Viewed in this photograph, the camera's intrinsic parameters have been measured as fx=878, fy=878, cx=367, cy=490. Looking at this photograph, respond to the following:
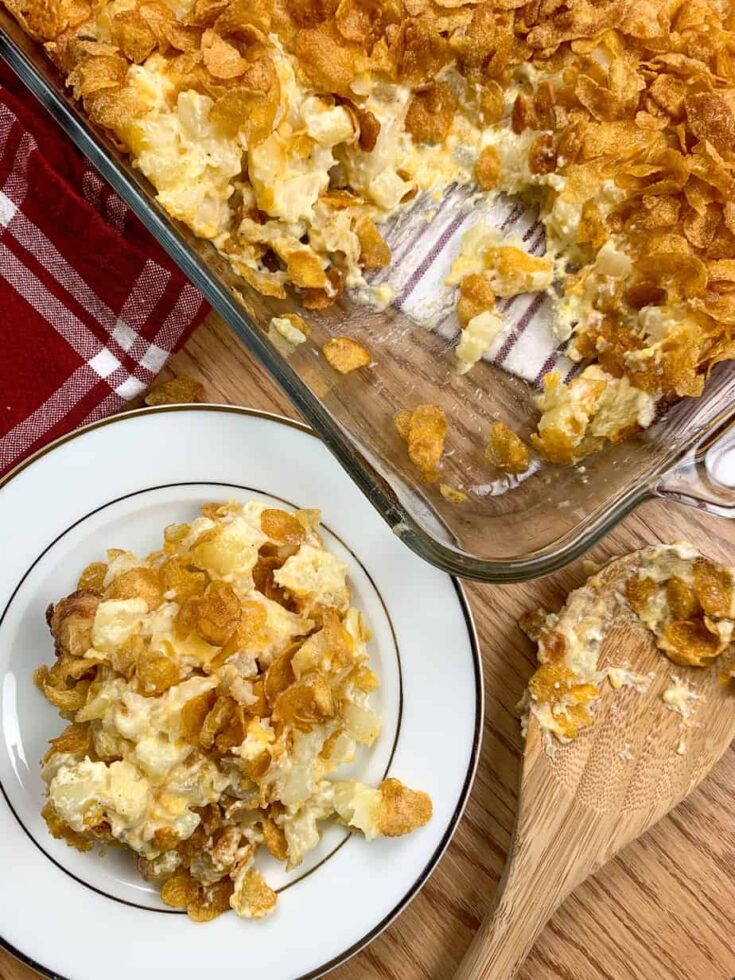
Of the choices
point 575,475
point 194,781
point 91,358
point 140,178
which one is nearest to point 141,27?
point 140,178

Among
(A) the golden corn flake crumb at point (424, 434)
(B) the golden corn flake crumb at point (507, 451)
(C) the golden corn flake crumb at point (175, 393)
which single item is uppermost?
(C) the golden corn flake crumb at point (175, 393)

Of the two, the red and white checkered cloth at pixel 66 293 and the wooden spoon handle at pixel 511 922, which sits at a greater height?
the red and white checkered cloth at pixel 66 293

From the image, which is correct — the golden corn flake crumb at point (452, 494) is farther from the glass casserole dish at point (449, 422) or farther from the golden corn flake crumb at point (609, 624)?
the golden corn flake crumb at point (609, 624)

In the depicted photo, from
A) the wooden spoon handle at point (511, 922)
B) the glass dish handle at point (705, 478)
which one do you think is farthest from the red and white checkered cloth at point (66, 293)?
the wooden spoon handle at point (511, 922)

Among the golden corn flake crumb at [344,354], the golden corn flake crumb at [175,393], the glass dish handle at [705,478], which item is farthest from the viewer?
the golden corn flake crumb at [175,393]

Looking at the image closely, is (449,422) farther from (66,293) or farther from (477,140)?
(66,293)

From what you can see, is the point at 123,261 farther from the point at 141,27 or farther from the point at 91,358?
the point at 141,27

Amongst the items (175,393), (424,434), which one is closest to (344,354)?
(424,434)
